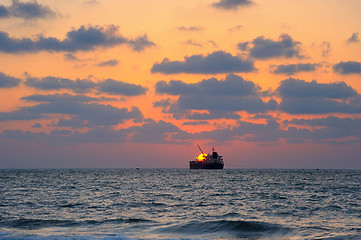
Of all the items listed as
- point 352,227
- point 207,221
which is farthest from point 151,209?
point 352,227

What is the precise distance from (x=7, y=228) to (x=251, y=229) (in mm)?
21200

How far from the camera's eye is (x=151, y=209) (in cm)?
4775

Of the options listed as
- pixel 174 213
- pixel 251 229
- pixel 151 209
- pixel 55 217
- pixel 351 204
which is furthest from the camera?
pixel 351 204

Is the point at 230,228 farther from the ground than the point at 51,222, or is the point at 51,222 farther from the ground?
the point at 51,222

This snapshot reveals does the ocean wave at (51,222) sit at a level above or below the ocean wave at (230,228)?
above

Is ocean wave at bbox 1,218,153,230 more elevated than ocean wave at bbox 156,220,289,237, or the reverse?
ocean wave at bbox 1,218,153,230

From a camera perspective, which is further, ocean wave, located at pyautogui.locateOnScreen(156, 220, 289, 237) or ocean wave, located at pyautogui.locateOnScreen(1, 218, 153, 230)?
ocean wave, located at pyautogui.locateOnScreen(1, 218, 153, 230)

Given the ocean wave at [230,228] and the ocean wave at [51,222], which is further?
the ocean wave at [51,222]

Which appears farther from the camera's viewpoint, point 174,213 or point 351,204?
point 351,204

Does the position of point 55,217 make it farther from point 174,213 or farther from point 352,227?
point 352,227

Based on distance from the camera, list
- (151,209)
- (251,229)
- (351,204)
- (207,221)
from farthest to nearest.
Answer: (351,204), (151,209), (207,221), (251,229)

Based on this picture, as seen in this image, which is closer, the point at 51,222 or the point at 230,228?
the point at 230,228

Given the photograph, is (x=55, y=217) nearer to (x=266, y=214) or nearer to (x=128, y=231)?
(x=128, y=231)

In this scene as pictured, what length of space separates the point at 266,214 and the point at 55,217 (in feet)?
72.5
